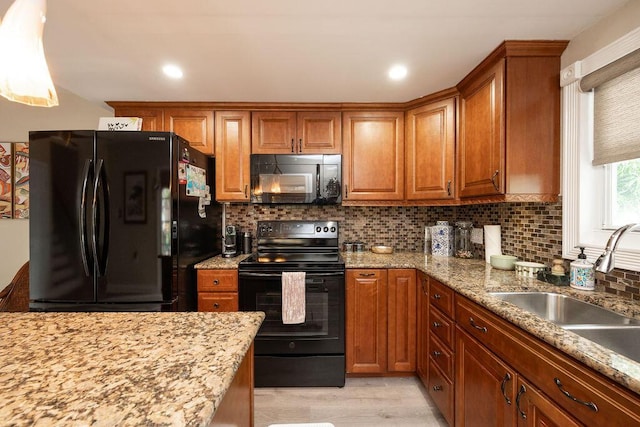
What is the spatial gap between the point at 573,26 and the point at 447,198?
1.20 metres

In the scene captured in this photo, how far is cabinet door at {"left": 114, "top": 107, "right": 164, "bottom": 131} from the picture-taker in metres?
2.46

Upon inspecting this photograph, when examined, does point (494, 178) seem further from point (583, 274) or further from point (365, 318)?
point (365, 318)

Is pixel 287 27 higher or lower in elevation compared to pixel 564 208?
higher

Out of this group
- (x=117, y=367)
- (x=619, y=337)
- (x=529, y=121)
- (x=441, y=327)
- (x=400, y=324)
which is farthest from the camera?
(x=400, y=324)

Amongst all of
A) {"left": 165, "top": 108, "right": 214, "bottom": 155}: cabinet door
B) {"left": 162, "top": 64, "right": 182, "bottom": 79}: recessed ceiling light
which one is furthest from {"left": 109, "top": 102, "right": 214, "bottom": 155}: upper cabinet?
{"left": 162, "top": 64, "right": 182, "bottom": 79}: recessed ceiling light

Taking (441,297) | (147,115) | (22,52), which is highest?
(147,115)

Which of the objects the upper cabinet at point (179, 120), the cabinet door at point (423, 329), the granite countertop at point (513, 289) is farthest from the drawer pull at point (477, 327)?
the upper cabinet at point (179, 120)

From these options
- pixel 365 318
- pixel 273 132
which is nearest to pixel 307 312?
pixel 365 318

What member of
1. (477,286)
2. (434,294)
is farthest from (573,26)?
(434,294)

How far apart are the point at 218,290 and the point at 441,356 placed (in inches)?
62.5

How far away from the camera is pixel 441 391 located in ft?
5.72

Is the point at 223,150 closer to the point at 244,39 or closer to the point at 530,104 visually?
the point at 244,39

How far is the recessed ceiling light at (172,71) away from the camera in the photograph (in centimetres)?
188

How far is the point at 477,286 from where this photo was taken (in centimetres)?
152
